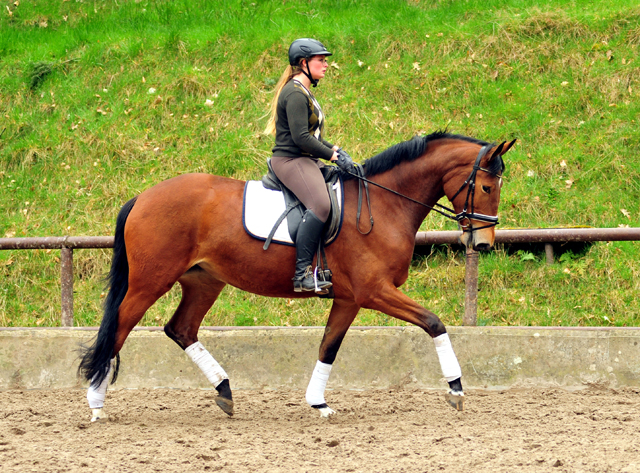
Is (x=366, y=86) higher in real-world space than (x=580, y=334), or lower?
higher

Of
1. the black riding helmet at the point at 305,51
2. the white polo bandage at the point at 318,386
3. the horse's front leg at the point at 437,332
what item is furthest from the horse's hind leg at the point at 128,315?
the black riding helmet at the point at 305,51

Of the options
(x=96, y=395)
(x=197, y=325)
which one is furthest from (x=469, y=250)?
(x=96, y=395)

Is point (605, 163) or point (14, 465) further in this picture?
point (605, 163)

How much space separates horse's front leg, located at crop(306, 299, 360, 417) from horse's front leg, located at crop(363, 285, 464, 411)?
0.56m

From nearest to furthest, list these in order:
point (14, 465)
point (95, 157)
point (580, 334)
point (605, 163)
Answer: point (14, 465)
point (580, 334)
point (605, 163)
point (95, 157)

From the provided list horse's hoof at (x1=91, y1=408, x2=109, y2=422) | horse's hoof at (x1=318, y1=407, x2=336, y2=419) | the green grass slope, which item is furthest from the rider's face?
horse's hoof at (x1=91, y1=408, x2=109, y2=422)

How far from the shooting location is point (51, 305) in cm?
818

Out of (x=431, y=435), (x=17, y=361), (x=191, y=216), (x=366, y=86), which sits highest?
(x=366, y=86)

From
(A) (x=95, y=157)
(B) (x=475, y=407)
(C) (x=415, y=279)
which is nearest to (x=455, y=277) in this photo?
(C) (x=415, y=279)

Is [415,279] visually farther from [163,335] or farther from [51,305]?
[51,305]

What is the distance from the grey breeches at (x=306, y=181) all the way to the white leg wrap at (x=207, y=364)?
160 centimetres

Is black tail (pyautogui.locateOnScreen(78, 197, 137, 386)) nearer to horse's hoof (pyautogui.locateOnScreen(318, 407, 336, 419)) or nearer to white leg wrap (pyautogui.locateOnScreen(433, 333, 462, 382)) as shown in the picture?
horse's hoof (pyautogui.locateOnScreen(318, 407, 336, 419))

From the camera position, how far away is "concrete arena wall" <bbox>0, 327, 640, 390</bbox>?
598 centimetres

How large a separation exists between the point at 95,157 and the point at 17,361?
14.6ft
